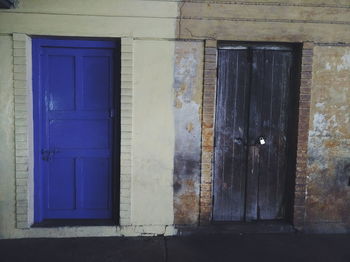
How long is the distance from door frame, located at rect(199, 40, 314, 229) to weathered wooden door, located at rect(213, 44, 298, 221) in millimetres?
127

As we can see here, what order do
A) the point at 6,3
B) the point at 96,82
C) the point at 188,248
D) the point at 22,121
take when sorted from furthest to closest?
the point at 96,82 < the point at 22,121 < the point at 188,248 < the point at 6,3

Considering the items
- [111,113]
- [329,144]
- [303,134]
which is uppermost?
[111,113]

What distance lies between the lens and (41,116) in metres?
4.84

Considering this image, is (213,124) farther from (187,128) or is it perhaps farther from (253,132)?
(253,132)

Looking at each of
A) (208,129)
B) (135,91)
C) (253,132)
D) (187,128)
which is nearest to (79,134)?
(135,91)

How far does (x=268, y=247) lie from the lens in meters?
4.60

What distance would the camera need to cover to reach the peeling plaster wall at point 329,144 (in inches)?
Answer: 193

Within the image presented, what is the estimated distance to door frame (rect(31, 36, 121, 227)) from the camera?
4.76 m

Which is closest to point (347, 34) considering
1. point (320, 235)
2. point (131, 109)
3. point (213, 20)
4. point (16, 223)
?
point (213, 20)

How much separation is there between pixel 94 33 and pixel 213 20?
1.55 m

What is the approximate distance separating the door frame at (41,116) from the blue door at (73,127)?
13 mm

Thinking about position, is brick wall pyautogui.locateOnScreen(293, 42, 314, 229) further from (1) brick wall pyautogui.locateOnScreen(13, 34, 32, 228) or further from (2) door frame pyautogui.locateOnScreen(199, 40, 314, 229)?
(1) brick wall pyautogui.locateOnScreen(13, 34, 32, 228)

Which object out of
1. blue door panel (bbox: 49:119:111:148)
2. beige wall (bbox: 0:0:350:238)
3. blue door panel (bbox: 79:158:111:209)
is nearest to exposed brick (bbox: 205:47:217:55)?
beige wall (bbox: 0:0:350:238)

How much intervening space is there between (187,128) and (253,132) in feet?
3.08
